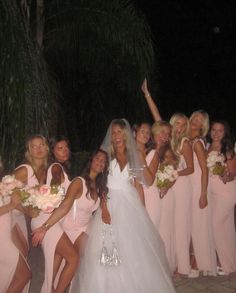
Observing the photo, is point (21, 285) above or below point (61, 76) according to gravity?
below

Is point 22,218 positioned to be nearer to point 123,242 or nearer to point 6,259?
point 6,259

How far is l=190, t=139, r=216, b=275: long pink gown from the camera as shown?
18.9ft

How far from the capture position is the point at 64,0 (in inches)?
342

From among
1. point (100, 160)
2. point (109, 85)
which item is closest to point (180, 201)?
point (100, 160)

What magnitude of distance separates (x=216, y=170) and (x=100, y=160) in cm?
177

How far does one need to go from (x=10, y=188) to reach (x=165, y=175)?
1.95 m

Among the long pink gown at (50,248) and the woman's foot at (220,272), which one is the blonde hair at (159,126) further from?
the woman's foot at (220,272)

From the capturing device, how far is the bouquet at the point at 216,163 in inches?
222

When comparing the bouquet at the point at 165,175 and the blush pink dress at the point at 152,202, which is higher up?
the bouquet at the point at 165,175

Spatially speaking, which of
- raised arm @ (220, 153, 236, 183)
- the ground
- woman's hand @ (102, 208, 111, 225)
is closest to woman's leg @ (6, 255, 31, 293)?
woman's hand @ (102, 208, 111, 225)

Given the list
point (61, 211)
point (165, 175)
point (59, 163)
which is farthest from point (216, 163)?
point (61, 211)

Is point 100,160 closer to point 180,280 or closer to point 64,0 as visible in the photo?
point 180,280

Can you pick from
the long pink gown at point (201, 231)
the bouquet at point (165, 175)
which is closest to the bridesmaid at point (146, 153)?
the bouquet at point (165, 175)

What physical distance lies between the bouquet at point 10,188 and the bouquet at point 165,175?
5.81 feet
